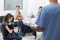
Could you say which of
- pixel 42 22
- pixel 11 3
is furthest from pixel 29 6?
pixel 42 22

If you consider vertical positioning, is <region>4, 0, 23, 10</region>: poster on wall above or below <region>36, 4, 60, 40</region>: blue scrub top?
above

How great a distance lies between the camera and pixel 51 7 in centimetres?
185

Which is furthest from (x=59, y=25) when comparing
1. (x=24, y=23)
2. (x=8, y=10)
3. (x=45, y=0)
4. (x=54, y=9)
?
(x=8, y=10)

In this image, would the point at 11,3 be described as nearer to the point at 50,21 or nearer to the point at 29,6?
the point at 29,6

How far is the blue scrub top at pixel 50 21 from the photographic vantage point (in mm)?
1843

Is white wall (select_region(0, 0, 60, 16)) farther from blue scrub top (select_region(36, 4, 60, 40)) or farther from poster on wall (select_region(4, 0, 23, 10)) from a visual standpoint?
blue scrub top (select_region(36, 4, 60, 40))

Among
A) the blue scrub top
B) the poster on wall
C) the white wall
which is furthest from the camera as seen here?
the poster on wall

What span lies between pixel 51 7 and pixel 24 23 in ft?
15.5

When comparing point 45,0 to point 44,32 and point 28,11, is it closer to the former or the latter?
point 28,11

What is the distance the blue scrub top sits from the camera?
1843 millimetres

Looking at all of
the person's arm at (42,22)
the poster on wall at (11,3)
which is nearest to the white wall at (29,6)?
the poster on wall at (11,3)

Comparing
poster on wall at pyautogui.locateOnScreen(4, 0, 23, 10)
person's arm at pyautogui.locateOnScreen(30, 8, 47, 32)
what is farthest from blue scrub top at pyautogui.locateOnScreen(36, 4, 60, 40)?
poster on wall at pyautogui.locateOnScreen(4, 0, 23, 10)

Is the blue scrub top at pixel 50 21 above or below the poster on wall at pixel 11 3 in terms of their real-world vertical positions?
below

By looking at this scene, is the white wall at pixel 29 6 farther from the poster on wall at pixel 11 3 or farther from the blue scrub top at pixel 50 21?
the blue scrub top at pixel 50 21
